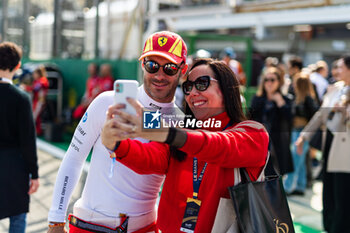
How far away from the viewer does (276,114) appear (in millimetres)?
6449

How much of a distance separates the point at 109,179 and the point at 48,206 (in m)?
3.70

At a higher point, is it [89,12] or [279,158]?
[89,12]

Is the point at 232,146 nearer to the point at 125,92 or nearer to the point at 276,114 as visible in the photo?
the point at 125,92

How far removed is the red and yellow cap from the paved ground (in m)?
3.25

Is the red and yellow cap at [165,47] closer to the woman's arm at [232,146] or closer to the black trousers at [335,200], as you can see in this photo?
the woman's arm at [232,146]

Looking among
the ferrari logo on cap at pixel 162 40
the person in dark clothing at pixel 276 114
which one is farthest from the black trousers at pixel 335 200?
the ferrari logo on cap at pixel 162 40

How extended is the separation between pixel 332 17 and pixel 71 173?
10.3m

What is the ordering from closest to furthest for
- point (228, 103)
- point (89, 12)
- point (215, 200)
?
point (215, 200), point (228, 103), point (89, 12)

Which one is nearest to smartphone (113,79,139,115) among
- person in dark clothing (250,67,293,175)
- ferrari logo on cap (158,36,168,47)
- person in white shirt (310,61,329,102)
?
ferrari logo on cap (158,36,168,47)

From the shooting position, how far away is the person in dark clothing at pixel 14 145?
11.6ft

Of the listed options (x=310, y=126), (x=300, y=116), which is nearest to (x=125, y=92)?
(x=310, y=126)

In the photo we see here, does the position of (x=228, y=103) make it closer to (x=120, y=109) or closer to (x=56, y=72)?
(x=120, y=109)

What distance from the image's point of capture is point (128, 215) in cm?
229

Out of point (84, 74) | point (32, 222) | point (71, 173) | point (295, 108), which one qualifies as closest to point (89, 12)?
point (84, 74)
